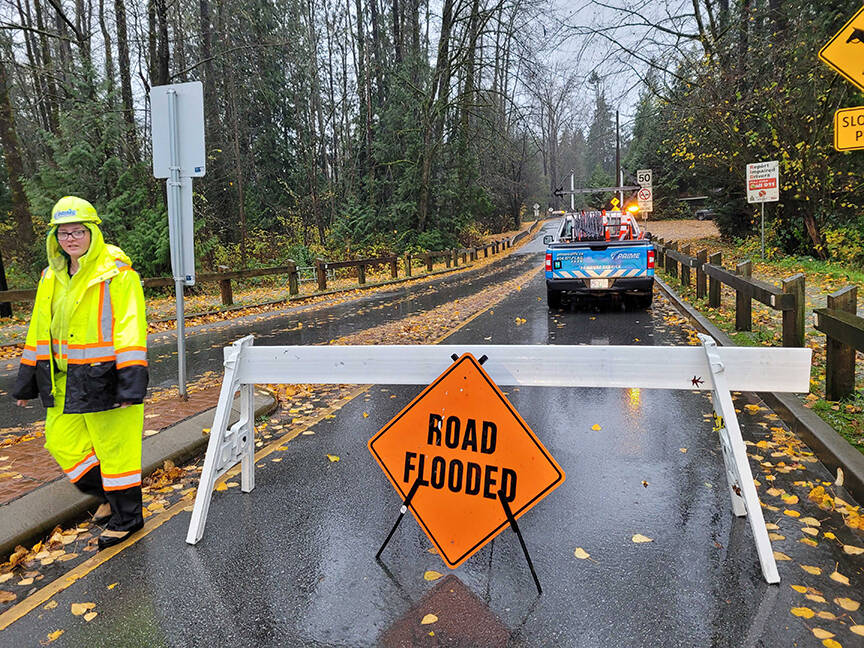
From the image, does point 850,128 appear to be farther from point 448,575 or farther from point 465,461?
point 448,575

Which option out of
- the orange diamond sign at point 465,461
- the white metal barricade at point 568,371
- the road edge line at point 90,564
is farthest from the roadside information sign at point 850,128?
the road edge line at point 90,564

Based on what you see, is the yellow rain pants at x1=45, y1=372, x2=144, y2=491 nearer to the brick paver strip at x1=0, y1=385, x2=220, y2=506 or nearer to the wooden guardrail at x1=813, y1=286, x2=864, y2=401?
the brick paver strip at x1=0, y1=385, x2=220, y2=506

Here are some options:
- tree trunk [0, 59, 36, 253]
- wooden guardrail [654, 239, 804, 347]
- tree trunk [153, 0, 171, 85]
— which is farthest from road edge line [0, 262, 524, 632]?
tree trunk [0, 59, 36, 253]

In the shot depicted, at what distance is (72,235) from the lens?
11.6ft

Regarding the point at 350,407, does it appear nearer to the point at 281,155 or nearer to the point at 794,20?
the point at 794,20

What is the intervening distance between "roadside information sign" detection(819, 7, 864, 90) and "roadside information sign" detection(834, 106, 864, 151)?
0.24 m

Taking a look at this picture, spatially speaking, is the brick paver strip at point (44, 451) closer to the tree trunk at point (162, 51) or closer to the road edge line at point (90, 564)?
the road edge line at point (90, 564)

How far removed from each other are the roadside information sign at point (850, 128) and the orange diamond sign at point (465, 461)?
4.01 metres

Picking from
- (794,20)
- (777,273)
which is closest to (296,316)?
(777,273)

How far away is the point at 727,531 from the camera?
3576 mm

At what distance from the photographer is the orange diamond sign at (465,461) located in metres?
3.21

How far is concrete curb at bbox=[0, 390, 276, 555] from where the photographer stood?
12.2 feet

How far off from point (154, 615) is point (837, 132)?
599 centimetres

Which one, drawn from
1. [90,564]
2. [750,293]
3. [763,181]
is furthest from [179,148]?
[763,181]
